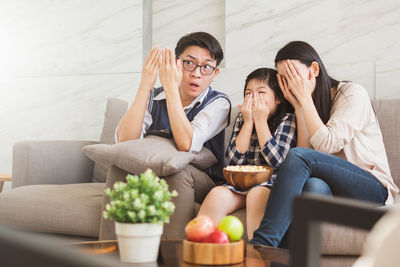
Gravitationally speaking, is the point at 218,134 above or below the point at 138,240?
above

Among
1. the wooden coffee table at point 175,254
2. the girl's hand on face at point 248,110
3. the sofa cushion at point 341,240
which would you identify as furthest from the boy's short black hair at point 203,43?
the wooden coffee table at point 175,254

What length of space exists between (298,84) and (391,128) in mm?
506

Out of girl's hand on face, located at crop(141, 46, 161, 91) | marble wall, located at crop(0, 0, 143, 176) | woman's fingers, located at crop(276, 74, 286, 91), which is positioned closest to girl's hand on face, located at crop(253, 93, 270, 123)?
woman's fingers, located at crop(276, 74, 286, 91)

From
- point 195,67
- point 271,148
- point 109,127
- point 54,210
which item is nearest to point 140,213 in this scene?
point 271,148

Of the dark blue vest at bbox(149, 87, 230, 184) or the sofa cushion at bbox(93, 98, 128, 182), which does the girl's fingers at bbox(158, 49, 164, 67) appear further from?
the sofa cushion at bbox(93, 98, 128, 182)

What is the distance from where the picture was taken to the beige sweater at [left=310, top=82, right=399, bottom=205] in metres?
1.77

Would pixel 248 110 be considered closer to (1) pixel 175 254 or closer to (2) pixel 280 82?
(2) pixel 280 82

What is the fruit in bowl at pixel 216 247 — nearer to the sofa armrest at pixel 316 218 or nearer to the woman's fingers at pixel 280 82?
the sofa armrest at pixel 316 218

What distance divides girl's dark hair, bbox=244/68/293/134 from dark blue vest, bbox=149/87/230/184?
0.18 metres

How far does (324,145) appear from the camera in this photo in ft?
5.86

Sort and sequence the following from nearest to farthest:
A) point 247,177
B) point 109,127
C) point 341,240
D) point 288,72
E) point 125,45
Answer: point 341,240, point 247,177, point 288,72, point 109,127, point 125,45

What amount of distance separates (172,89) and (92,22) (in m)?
1.56

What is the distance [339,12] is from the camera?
2.60m

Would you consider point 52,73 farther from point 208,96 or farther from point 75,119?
point 208,96
